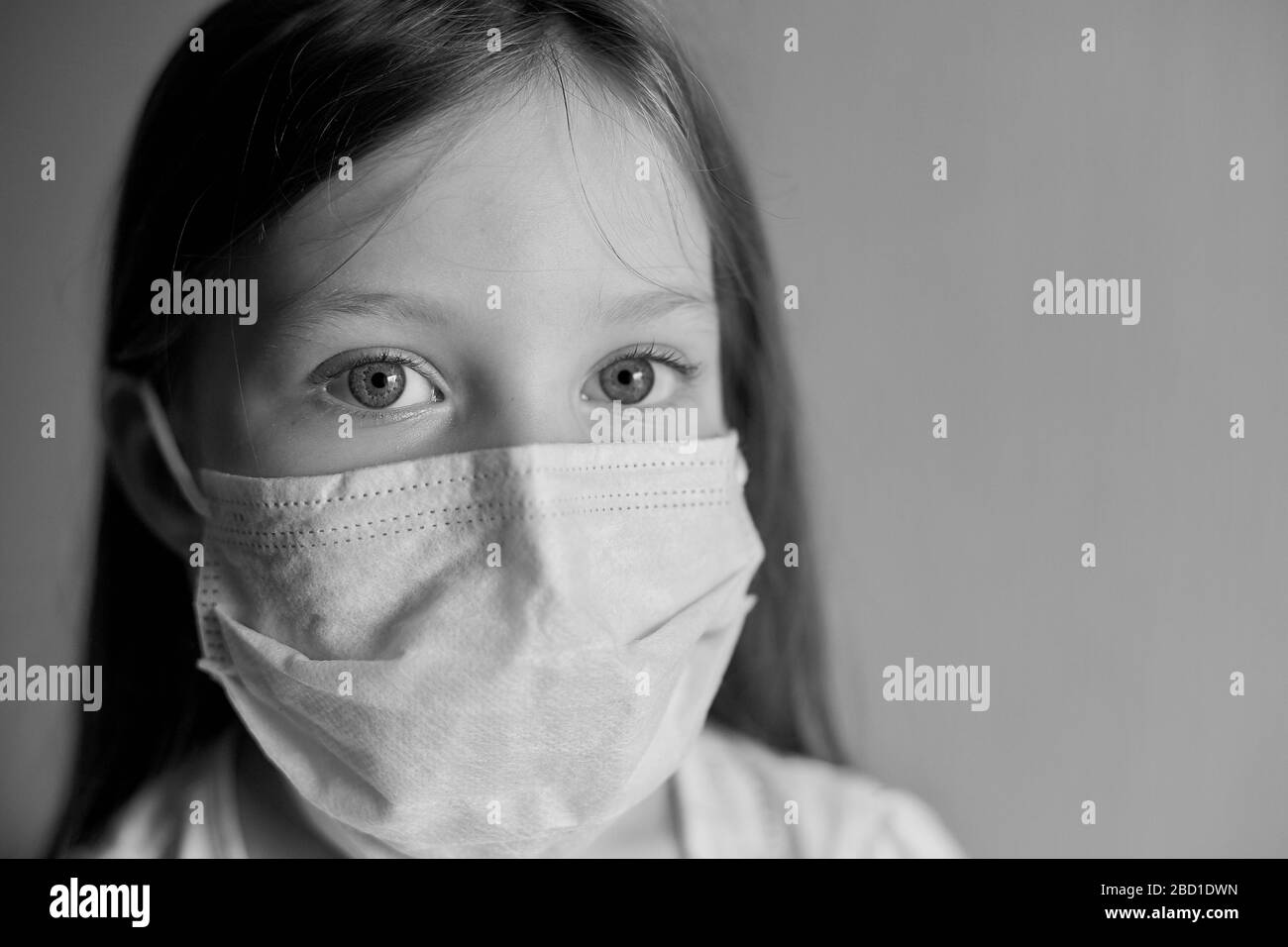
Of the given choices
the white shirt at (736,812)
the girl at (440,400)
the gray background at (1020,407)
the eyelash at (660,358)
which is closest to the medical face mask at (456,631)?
the girl at (440,400)

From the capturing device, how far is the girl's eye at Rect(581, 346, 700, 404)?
1.09 meters

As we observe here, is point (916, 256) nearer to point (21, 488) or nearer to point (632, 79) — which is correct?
point (632, 79)

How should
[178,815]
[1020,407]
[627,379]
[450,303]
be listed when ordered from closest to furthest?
[450,303], [627,379], [178,815], [1020,407]

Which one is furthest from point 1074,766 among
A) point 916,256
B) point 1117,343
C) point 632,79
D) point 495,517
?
point 632,79

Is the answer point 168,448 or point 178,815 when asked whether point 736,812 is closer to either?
point 178,815

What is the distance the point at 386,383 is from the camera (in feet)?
3.35

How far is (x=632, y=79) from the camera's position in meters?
1.10

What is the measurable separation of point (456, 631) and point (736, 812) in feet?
1.81

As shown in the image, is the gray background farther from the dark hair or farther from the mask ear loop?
the mask ear loop

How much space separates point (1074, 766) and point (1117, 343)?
24.5 inches

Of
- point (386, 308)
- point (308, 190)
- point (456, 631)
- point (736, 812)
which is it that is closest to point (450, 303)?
point (386, 308)

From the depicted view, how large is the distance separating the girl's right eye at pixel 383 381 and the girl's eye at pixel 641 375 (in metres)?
0.18

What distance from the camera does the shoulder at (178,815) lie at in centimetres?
124

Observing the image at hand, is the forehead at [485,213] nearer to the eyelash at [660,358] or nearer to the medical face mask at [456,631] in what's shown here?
the eyelash at [660,358]
